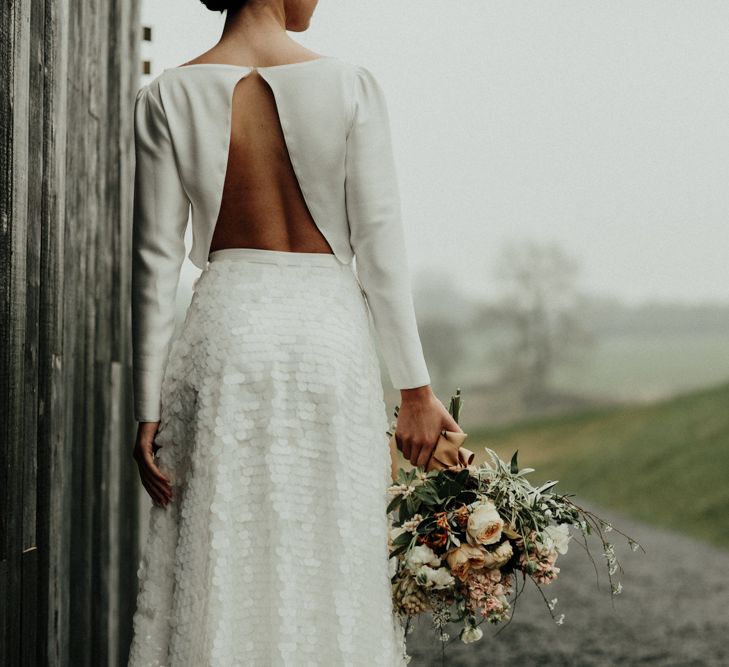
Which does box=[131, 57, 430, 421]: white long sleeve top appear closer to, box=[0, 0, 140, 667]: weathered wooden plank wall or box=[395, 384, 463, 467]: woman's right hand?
box=[395, 384, 463, 467]: woman's right hand

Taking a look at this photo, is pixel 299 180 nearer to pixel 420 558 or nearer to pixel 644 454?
pixel 420 558

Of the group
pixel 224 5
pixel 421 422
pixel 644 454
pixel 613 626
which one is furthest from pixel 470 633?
pixel 644 454

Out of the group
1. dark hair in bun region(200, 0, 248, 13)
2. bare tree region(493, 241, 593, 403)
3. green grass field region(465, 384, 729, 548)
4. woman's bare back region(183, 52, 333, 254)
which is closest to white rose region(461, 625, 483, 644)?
woman's bare back region(183, 52, 333, 254)

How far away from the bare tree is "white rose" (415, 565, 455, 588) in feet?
67.2

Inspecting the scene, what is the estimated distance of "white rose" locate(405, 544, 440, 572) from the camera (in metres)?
1.97

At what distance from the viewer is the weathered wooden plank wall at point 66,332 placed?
6.40 ft

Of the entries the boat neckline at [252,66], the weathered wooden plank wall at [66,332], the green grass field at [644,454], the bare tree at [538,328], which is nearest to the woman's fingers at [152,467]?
the weathered wooden plank wall at [66,332]

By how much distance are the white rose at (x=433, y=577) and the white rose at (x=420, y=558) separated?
0.4 inches

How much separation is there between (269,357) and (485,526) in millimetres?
547

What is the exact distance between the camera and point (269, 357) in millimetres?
1830

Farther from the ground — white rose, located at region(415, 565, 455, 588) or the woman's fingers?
the woman's fingers

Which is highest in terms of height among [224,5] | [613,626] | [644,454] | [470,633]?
[224,5]

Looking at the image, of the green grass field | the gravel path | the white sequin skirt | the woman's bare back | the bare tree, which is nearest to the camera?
the white sequin skirt

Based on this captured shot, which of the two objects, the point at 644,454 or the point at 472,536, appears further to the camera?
the point at 644,454
